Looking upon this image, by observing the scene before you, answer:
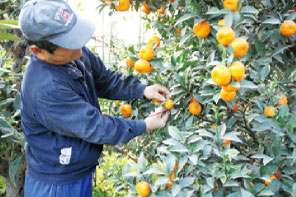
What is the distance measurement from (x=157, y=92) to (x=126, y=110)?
0.77 ft

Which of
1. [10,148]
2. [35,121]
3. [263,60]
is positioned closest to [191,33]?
[263,60]

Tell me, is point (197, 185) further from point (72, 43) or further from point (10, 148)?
point (10, 148)

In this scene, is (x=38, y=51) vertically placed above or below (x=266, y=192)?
above

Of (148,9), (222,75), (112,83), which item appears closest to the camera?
(222,75)

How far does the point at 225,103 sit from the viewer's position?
1355 mm

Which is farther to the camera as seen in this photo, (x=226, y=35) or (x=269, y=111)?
(x=269, y=111)

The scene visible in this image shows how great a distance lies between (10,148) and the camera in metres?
1.96

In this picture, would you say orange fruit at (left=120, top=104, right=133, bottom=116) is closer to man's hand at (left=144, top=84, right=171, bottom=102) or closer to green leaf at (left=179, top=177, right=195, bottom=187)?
man's hand at (left=144, top=84, right=171, bottom=102)

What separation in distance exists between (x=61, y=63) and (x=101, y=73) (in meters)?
0.43

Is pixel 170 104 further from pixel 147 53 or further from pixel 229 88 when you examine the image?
pixel 229 88

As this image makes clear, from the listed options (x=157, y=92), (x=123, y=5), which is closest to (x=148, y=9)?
(x=123, y=5)

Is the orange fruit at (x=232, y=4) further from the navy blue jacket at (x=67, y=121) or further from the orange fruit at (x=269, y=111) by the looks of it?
the navy blue jacket at (x=67, y=121)

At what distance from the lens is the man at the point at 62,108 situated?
1303 mm

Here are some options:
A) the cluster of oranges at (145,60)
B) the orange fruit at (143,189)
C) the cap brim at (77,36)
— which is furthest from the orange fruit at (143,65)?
the orange fruit at (143,189)
